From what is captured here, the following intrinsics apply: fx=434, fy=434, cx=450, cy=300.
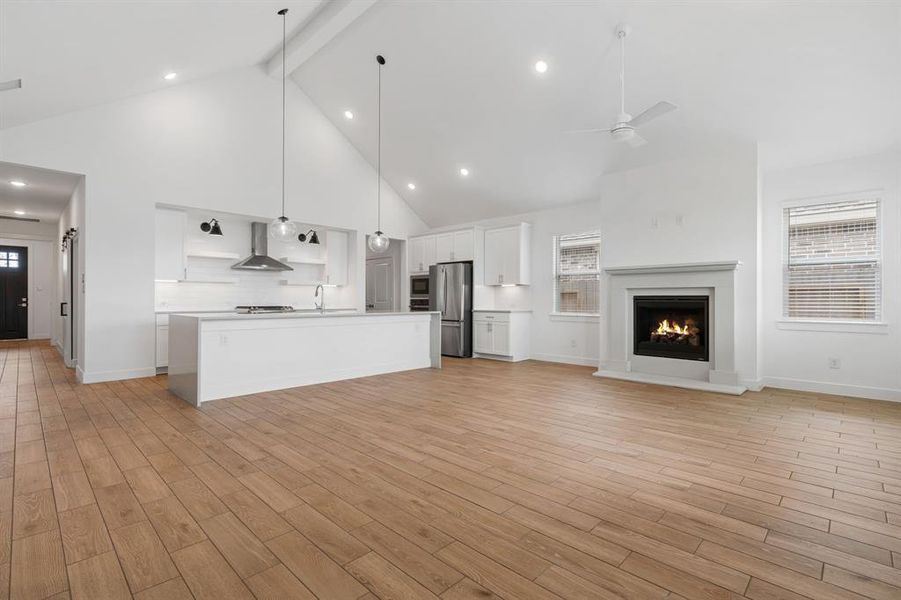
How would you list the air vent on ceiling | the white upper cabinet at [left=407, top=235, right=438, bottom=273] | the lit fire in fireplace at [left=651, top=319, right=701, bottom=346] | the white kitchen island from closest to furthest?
the white kitchen island
the lit fire in fireplace at [left=651, top=319, right=701, bottom=346]
the white upper cabinet at [left=407, top=235, right=438, bottom=273]
the air vent on ceiling

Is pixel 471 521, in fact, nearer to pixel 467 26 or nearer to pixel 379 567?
pixel 379 567

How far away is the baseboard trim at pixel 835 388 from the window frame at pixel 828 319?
0.66m

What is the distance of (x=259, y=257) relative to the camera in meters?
7.25

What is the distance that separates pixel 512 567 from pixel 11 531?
2.33m

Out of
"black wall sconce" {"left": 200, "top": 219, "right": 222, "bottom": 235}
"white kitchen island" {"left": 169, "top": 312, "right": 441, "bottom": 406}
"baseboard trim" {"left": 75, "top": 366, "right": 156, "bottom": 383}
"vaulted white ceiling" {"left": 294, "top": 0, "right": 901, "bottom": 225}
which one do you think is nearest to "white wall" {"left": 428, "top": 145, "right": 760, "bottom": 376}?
"vaulted white ceiling" {"left": 294, "top": 0, "right": 901, "bottom": 225}

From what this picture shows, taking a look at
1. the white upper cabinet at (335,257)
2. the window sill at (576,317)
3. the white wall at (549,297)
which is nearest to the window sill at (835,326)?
the window sill at (576,317)

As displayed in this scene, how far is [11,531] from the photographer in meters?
2.04

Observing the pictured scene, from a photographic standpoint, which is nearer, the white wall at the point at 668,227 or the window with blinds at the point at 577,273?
the white wall at the point at 668,227

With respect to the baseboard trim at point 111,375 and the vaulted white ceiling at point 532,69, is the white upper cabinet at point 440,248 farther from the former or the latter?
the baseboard trim at point 111,375

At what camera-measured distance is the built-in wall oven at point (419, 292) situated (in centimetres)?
934

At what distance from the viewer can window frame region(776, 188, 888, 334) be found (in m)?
5.03

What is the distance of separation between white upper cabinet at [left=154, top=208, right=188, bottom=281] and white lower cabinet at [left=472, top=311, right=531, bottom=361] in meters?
5.04

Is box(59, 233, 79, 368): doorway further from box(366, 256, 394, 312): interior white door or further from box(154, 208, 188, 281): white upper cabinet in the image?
box(366, 256, 394, 312): interior white door

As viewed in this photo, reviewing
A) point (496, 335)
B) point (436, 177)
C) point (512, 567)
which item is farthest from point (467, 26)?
point (512, 567)
